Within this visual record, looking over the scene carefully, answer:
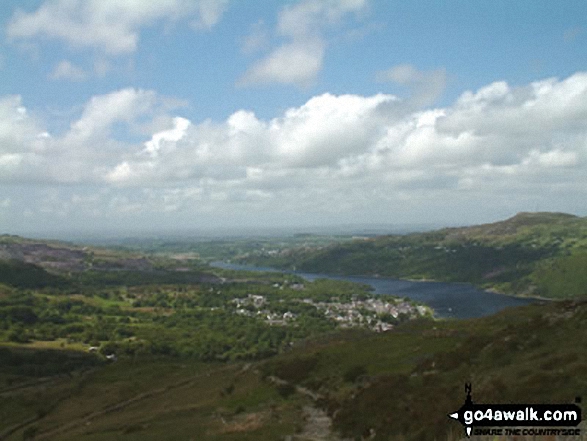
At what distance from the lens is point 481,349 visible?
53094mm

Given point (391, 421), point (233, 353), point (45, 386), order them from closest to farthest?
point (391, 421)
point (45, 386)
point (233, 353)

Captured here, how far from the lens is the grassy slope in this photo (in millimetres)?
34250

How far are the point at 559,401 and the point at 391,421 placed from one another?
12767mm

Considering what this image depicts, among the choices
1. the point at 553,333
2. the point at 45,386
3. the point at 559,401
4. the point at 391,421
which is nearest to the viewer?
the point at 559,401

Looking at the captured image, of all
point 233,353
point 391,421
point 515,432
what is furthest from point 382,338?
point 233,353

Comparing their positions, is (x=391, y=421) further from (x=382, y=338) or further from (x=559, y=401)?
(x=382, y=338)

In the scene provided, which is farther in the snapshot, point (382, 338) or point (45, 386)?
point (45, 386)

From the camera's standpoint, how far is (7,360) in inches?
6821

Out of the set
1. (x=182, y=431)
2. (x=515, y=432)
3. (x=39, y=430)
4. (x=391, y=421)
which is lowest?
(x=39, y=430)

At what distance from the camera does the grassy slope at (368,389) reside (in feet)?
112

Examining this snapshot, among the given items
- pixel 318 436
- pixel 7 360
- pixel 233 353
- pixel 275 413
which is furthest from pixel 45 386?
pixel 318 436

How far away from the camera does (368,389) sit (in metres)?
48.2

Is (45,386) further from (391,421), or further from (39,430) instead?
(391,421)

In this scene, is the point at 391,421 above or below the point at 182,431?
above
